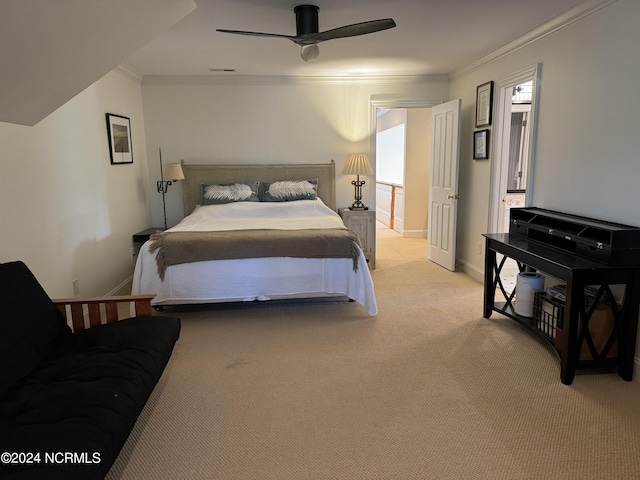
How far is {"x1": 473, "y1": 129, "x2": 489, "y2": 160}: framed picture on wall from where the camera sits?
4.50 meters

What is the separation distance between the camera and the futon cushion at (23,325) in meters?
1.91

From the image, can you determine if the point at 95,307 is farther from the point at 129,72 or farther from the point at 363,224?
the point at 363,224

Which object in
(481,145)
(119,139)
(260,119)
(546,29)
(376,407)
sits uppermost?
(546,29)

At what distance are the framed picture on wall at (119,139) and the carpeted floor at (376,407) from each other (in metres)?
2.02

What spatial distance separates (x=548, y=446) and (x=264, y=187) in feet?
13.6

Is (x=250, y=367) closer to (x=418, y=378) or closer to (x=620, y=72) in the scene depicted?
(x=418, y=378)

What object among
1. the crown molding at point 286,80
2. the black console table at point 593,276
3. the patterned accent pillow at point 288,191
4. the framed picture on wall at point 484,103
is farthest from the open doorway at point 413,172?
the black console table at point 593,276

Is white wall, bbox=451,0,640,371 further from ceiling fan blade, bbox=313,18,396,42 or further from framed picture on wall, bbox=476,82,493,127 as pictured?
ceiling fan blade, bbox=313,18,396,42

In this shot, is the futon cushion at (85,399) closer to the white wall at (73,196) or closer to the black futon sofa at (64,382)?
the black futon sofa at (64,382)

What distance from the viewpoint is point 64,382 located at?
5.98 ft

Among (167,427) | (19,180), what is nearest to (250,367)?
(167,427)

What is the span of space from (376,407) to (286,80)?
440cm

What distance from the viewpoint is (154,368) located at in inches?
80.6

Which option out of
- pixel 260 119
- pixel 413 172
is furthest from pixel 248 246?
pixel 413 172
